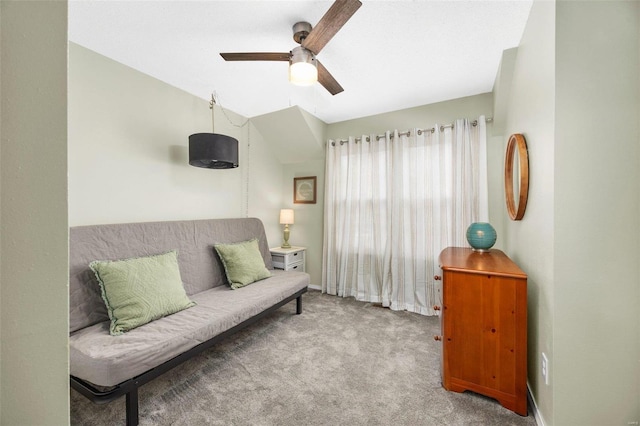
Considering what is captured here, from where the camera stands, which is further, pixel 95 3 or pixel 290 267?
pixel 290 267

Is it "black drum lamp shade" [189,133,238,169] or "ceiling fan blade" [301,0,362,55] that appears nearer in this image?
"ceiling fan blade" [301,0,362,55]

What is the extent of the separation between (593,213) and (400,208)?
6.83 feet

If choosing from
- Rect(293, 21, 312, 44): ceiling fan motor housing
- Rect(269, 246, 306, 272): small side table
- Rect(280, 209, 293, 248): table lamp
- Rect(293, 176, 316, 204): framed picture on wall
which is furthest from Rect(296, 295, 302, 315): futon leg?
Rect(293, 21, 312, 44): ceiling fan motor housing

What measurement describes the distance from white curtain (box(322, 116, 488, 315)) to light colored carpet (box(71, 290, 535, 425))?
78cm

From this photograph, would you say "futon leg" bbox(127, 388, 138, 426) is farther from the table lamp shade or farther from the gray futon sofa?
the table lamp shade

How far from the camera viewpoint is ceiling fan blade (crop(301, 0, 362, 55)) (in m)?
1.35

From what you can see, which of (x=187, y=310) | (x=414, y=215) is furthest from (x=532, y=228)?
(x=187, y=310)

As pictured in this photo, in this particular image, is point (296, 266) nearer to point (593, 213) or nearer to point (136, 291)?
point (136, 291)

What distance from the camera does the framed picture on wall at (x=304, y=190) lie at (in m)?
4.00

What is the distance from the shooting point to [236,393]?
172cm

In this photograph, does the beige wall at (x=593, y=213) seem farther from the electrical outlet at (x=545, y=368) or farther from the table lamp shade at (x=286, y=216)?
the table lamp shade at (x=286, y=216)
